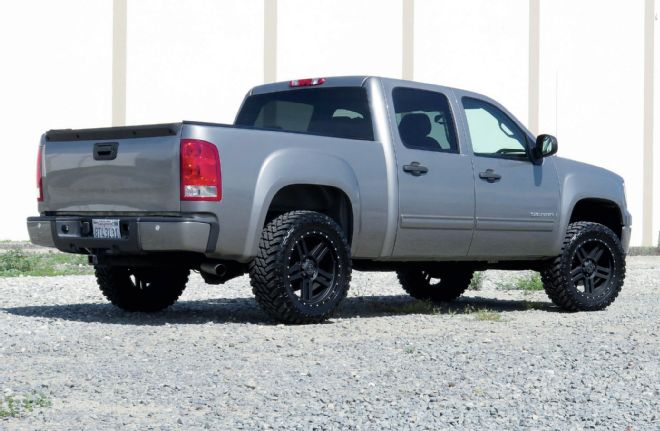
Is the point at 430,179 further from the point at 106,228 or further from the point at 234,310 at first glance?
the point at 106,228

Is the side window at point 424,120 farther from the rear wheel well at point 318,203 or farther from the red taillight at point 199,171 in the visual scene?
the red taillight at point 199,171

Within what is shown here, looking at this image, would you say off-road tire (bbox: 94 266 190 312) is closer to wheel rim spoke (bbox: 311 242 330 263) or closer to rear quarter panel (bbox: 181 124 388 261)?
wheel rim spoke (bbox: 311 242 330 263)

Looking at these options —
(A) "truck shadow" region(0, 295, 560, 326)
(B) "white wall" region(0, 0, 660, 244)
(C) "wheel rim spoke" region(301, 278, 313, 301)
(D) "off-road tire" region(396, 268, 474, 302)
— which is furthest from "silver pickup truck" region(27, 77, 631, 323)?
(B) "white wall" region(0, 0, 660, 244)

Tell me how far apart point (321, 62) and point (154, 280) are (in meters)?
14.2

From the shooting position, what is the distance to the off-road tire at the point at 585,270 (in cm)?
1056

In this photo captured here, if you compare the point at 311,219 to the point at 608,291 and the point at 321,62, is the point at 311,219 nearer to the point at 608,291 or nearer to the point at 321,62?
the point at 608,291

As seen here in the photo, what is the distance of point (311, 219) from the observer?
28.5 feet

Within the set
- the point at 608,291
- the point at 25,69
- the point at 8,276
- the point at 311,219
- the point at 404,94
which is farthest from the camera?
the point at 25,69

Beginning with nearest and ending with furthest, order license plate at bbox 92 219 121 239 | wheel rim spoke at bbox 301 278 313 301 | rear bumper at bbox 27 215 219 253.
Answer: rear bumper at bbox 27 215 219 253, license plate at bbox 92 219 121 239, wheel rim spoke at bbox 301 278 313 301

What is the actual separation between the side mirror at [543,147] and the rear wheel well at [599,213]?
37.7 inches

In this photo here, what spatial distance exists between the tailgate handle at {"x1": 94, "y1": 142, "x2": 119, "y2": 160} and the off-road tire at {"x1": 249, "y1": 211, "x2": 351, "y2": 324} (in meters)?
1.25

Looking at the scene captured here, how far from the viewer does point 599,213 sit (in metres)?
11.5

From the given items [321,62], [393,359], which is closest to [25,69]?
[321,62]

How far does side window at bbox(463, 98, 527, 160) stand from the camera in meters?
10.3
